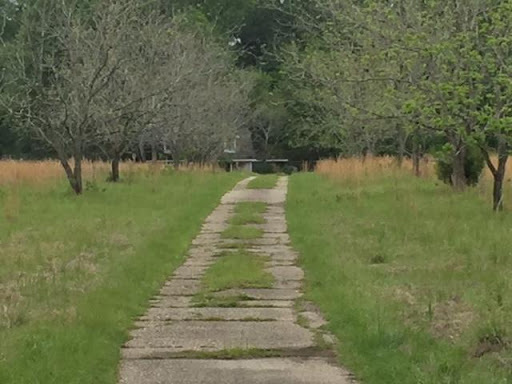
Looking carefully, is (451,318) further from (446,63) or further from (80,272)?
(446,63)

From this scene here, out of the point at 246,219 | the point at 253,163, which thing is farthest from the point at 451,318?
the point at 253,163

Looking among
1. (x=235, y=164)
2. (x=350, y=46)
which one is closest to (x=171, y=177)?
(x=350, y=46)

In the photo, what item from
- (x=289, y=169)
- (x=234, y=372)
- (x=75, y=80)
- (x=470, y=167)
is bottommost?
(x=289, y=169)

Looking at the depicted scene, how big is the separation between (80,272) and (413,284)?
4.10 m

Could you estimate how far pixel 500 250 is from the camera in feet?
41.1

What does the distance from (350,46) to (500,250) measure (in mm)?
16178

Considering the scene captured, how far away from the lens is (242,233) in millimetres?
16625

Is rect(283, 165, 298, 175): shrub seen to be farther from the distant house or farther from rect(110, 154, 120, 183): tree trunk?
rect(110, 154, 120, 183): tree trunk

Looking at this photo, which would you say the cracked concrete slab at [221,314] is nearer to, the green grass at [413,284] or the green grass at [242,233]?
the green grass at [413,284]

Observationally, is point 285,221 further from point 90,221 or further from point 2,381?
point 2,381

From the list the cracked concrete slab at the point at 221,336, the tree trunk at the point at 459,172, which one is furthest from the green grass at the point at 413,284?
the tree trunk at the point at 459,172

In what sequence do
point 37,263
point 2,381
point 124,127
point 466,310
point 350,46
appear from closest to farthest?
point 2,381
point 466,310
point 37,263
point 350,46
point 124,127

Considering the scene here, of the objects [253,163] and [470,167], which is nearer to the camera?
[470,167]

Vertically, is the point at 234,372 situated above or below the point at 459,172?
below
